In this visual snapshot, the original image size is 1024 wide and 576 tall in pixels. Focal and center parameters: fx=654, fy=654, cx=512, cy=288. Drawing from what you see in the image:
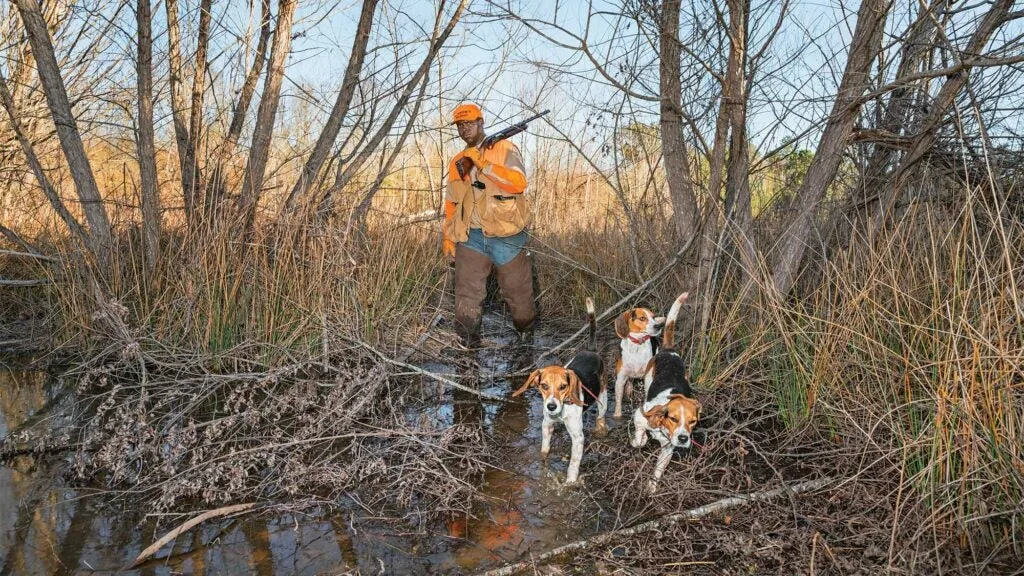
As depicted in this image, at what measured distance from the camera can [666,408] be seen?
3148 millimetres

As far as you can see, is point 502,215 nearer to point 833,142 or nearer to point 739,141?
point 739,141

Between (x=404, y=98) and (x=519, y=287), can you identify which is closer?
(x=519, y=287)

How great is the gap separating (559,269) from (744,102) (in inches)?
129

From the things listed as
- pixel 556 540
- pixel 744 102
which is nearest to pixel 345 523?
pixel 556 540

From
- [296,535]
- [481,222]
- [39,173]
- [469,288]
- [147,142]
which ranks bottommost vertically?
[296,535]

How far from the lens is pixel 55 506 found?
3.25 metres

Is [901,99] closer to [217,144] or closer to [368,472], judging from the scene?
[368,472]

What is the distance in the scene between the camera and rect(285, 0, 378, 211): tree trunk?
20.1ft

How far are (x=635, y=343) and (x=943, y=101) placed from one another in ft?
7.87

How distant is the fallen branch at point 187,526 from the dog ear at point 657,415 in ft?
6.45

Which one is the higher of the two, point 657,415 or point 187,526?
point 657,415

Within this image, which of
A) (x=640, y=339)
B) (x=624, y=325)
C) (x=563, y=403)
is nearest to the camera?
(x=563, y=403)

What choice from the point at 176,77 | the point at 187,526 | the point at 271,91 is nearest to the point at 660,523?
the point at 187,526

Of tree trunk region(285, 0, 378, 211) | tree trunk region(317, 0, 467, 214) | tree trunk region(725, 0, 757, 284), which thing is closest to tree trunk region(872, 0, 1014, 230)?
tree trunk region(725, 0, 757, 284)
